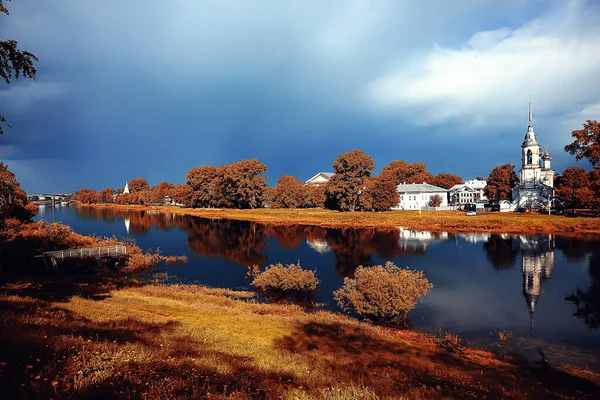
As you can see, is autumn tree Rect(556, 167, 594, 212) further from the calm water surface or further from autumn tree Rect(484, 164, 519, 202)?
the calm water surface

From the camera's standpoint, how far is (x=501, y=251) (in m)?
47.5

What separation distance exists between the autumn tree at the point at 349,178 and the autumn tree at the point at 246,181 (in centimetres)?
2953

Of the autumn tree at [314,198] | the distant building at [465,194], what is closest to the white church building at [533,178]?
the distant building at [465,194]

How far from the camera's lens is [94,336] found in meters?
10.9

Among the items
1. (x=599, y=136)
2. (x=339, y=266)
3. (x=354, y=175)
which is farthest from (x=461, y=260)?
(x=354, y=175)

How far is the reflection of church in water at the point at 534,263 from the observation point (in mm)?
28383

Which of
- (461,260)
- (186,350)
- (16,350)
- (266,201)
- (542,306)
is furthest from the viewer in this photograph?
(266,201)

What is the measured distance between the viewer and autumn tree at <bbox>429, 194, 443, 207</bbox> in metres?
110

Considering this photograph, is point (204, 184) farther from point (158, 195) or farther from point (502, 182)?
point (502, 182)

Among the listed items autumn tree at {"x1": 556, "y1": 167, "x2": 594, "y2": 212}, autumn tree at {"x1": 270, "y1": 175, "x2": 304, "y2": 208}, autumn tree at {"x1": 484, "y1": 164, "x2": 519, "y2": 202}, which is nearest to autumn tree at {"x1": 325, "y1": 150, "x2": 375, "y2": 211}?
autumn tree at {"x1": 270, "y1": 175, "x2": 304, "y2": 208}

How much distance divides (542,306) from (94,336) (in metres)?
30.0

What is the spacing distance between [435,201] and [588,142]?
4666 cm

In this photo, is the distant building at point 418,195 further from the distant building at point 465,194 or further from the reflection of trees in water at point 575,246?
the reflection of trees in water at point 575,246

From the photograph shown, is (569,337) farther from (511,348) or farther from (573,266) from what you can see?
(573,266)
